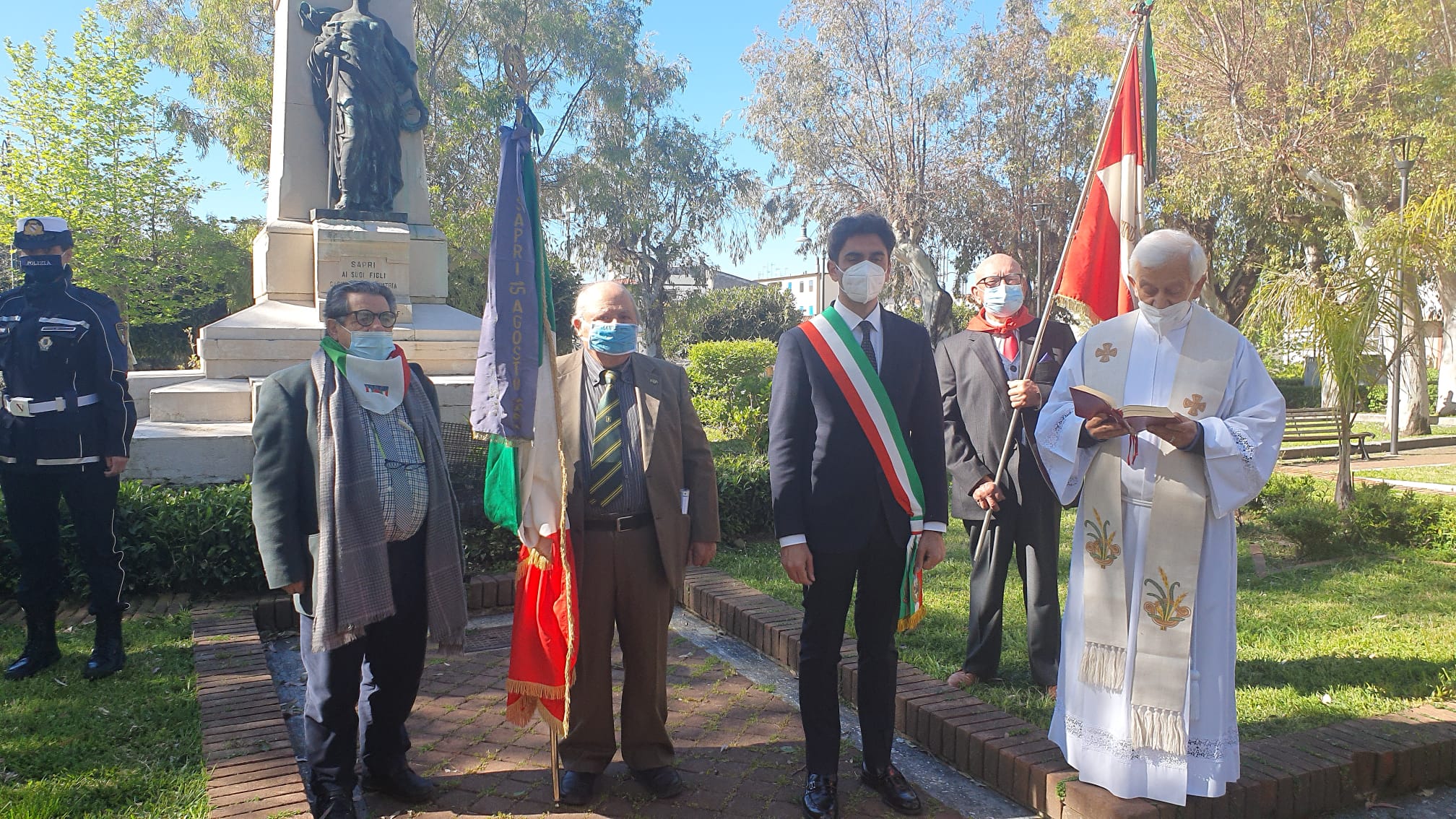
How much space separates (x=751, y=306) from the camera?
1724 inches

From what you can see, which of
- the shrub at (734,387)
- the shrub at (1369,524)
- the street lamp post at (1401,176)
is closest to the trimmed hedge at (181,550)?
the shrub at (1369,524)

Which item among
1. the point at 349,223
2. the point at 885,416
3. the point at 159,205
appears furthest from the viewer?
the point at 159,205

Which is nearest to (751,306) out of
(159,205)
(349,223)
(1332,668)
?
(159,205)

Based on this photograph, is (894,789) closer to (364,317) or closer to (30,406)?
(364,317)

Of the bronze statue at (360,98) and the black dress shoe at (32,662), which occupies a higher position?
the bronze statue at (360,98)

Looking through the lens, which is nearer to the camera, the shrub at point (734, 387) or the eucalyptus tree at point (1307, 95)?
the shrub at point (734, 387)

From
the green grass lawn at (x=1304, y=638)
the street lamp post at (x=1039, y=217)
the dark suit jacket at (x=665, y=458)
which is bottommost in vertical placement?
the green grass lawn at (x=1304, y=638)

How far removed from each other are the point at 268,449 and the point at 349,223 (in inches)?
305

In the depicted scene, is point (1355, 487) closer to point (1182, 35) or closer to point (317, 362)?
point (317, 362)

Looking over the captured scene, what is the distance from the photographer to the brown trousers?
134 inches

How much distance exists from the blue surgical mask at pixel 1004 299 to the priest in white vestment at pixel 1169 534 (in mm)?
1112

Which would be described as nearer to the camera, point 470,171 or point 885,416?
point 885,416

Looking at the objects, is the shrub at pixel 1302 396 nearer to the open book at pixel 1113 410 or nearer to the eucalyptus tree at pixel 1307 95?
the eucalyptus tree at pixel 1307 95

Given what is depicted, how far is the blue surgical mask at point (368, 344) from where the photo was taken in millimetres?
3254
